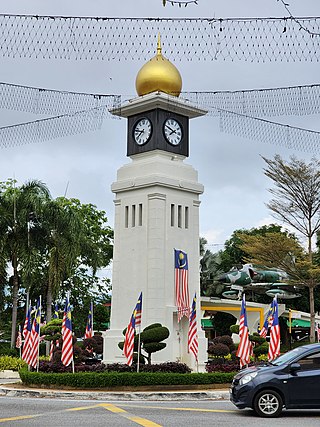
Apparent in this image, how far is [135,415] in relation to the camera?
15.6 m

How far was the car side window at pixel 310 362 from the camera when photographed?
1495 centimetres

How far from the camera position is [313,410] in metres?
16.4

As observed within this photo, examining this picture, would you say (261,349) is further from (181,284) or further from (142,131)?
(142,131)

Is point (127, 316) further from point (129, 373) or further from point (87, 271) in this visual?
point (87, 271)

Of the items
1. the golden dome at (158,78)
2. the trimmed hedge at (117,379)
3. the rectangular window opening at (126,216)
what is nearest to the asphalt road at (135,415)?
the trimmed hedge at (117,379)

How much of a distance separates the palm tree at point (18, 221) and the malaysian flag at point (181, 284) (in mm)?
9237

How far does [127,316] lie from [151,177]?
6222 mm

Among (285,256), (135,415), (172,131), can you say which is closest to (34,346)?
(135,415)

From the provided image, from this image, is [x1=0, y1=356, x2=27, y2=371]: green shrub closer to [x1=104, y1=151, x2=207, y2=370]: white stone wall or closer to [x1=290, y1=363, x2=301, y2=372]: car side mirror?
[x1=104, y1=151, x2=207, y2=370]: white stone wall

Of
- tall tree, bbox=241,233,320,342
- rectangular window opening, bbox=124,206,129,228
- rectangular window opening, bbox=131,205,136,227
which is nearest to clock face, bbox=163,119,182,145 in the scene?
rectangular window opening, bbox=131,205,136,227

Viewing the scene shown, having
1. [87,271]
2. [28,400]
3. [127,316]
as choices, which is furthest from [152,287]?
[87,271]

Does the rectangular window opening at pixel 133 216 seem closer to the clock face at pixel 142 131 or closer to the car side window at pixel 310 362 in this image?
the clock face at pixel 142 131

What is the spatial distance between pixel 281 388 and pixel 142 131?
20.4m

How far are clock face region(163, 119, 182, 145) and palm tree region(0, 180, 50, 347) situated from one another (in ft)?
27.5
